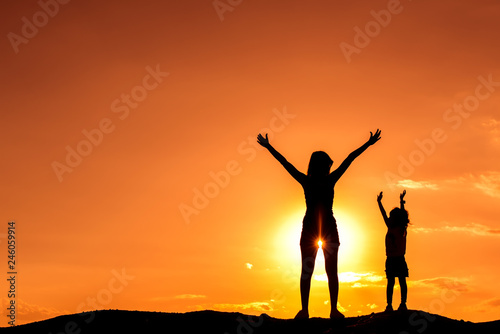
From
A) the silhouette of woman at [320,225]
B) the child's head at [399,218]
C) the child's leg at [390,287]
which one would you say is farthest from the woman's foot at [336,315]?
the child's head at [399,218]

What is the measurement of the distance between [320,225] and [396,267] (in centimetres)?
433

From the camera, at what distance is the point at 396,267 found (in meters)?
15.3

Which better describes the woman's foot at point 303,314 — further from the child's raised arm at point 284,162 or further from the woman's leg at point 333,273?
the child's raised arm at point 284,162

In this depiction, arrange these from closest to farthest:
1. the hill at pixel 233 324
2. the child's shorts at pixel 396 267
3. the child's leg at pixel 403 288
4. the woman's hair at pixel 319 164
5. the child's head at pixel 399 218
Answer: the hill at pixel 233 324
the woman's hair at pixel 319 164
the child's leg at pixel 403 288
the child's shorts at pixel 396 267
the child's head at pixel 399 218

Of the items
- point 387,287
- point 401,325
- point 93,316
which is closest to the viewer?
point 401,325

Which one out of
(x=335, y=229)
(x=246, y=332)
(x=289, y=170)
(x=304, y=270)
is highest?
(x=289, y=170)

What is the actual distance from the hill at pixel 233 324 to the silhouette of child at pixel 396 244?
3.22 meters

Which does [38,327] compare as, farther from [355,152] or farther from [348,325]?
[355,152]

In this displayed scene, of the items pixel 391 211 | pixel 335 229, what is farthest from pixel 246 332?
pixel 391 211

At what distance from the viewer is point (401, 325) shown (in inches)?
436

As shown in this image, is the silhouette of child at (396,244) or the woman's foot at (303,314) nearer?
the woman's foot at (303,314)

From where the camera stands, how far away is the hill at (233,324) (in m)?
11.2

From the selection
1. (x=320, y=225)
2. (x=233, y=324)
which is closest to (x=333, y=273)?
(x=320, y=225)

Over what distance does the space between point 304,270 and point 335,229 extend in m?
1.02
